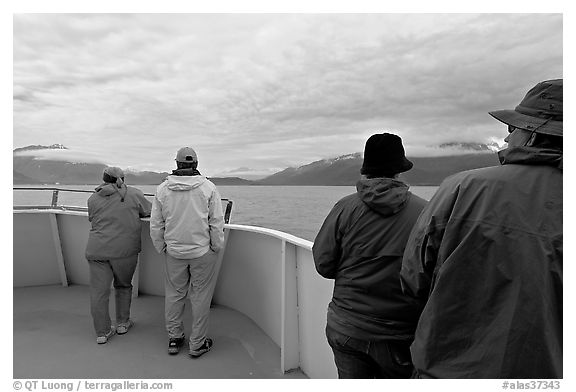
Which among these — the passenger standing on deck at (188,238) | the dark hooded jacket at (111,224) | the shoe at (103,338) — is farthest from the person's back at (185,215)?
the shoe at (103,338)

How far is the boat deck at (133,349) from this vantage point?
7.69ft

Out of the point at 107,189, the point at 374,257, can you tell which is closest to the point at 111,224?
the point at 107,189

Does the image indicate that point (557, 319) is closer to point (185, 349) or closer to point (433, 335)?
point (433, 335)

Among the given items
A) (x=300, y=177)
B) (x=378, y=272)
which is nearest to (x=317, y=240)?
(x=378, y=272)

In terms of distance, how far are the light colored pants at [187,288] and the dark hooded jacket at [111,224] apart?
466 mm

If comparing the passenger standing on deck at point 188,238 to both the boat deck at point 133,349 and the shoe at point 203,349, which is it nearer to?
the shoe at point 203,349

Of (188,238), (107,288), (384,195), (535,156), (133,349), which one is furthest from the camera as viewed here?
(107,288)

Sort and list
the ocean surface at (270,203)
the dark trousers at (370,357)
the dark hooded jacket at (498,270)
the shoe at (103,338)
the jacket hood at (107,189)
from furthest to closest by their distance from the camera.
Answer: the ocean surface at (270,203) → the jacket hood at (107,189) → the shoe at (103,338) → the dark trousers at (370,357) → the dark hooded jacket at (498,270)

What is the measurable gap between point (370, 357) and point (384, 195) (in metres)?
0.59

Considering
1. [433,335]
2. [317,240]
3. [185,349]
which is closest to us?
[433,335]

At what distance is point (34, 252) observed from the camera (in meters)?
4.06

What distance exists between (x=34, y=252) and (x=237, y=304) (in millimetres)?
2448

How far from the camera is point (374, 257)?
134 centimetres

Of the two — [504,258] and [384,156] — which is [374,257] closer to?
[384,156]
